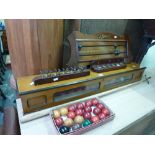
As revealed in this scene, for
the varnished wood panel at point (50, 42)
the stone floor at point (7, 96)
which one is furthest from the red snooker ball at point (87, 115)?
the stone floor at point (7, 96)

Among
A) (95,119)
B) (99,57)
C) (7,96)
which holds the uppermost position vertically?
(99,57)

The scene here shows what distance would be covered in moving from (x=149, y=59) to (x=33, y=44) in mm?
1583

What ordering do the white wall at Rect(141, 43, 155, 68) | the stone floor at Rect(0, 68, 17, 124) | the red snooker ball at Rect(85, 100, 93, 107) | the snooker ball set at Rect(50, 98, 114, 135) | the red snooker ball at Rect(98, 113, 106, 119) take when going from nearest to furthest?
the snooker ball set at Rect(50, 98, 114, 135) < the red snooker ball at Rect(98, 113, 106, 119) < the red snooker ball at Rect(85, 100, 93, 107) < the white wall at Rect(141, 43, 155, 68) < the stone floor at Rect(0, 68, 17, 124)

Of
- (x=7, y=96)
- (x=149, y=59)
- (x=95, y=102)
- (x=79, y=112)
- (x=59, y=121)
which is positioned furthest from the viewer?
(x=7, y=96)

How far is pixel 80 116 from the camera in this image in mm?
970

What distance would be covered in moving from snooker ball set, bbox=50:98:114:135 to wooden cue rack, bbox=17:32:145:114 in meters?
0.08

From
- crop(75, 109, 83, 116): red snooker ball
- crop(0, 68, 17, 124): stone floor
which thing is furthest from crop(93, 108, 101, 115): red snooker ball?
crop(0, 68, 17, 124): stone floor

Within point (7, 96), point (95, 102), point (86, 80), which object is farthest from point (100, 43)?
point (7, 96)

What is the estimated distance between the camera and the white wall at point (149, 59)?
1864 millimetres

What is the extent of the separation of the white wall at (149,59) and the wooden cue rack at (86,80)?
0.43 m

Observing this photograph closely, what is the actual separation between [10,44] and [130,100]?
112 centimetres

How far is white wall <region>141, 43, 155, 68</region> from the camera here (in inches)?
73.4

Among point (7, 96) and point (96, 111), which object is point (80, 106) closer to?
A: point (96, 111)

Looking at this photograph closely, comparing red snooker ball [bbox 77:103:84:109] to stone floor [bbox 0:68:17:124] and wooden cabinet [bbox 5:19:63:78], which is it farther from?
stone floor [bbox 0:68:17:124]
